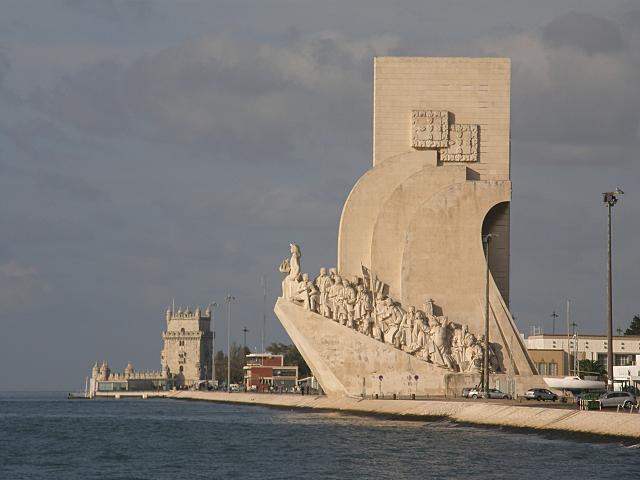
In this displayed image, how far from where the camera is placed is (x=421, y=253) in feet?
167

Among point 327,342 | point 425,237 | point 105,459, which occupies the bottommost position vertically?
point 105,459

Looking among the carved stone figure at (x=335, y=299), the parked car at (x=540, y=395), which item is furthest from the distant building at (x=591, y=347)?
the parked car at (x=540, y=395)

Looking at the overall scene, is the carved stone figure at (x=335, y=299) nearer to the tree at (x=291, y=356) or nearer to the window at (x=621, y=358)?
the window at (x=621, y=358)

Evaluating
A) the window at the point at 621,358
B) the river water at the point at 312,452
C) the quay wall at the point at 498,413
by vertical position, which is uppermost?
the window at the point at 621,358

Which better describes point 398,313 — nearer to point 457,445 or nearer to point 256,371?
point 457,445

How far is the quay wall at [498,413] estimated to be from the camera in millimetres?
30453

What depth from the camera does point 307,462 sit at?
29.2m

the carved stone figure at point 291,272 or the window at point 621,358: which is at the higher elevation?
the carved stone figure at point 291,272

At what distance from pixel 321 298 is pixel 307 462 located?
73.0 ft

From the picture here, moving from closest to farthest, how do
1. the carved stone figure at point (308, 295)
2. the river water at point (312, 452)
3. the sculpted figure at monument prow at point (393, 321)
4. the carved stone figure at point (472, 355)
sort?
the river water at point (312, 452), the carved stone figure at point (472, 355), the sculpted figure at monument prow at point (393, 321), the carved stone figure at point (308, 295)

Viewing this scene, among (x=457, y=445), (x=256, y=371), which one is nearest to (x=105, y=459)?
(x=457, y=445)

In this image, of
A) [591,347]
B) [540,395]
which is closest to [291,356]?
[591,347]

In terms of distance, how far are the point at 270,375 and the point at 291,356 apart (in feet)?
77.6

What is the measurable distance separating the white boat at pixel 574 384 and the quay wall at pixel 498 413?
506 centimetres
